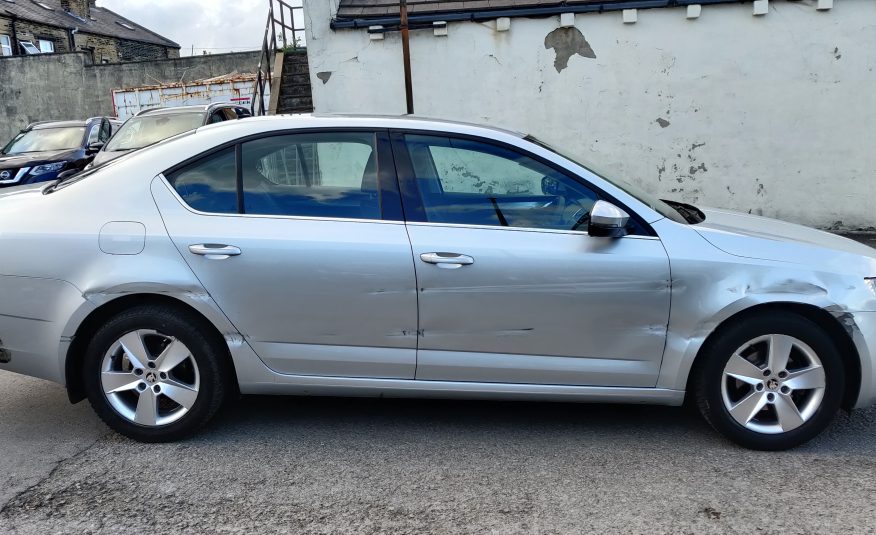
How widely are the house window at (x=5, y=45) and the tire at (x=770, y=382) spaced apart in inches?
1199

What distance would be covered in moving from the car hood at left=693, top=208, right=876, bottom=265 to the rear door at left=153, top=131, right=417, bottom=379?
5.08ft

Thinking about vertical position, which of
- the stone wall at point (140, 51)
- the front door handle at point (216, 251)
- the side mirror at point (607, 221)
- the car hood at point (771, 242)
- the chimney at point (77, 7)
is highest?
the chimney at point (77, 7)

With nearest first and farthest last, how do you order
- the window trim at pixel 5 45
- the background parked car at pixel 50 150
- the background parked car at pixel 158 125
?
the background parked car at pixel 158 125
the background parked car at pixel 50 150
the window trim at pixel 5 45

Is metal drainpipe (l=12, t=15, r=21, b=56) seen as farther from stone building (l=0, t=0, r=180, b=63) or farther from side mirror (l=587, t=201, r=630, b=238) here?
side mirror (l=587, t=201, r=630, b=238)

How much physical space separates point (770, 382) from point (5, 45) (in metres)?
30.9

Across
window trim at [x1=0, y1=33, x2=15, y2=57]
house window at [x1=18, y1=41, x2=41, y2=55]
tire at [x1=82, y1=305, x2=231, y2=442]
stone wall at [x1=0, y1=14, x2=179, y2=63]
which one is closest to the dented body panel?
tire at [x1=82, y1=305, x2=231, y2=442]

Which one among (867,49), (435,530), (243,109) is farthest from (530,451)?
(243,109)

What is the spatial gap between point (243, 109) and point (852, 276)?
10.3m

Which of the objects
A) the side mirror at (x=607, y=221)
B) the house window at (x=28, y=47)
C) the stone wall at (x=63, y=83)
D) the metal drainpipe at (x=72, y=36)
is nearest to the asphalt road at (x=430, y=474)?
the side mirror at (x=607, y=221)

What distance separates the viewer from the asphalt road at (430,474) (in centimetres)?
280

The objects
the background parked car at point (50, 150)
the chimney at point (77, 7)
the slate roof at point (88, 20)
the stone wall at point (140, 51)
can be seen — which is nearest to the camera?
the background parked car at point (50, 150)

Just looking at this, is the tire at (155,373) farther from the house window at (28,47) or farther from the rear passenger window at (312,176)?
the house window at (28,47)

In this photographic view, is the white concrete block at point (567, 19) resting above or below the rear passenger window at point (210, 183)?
above

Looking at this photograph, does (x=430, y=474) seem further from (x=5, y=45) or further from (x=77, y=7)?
(x=77, y=7)
